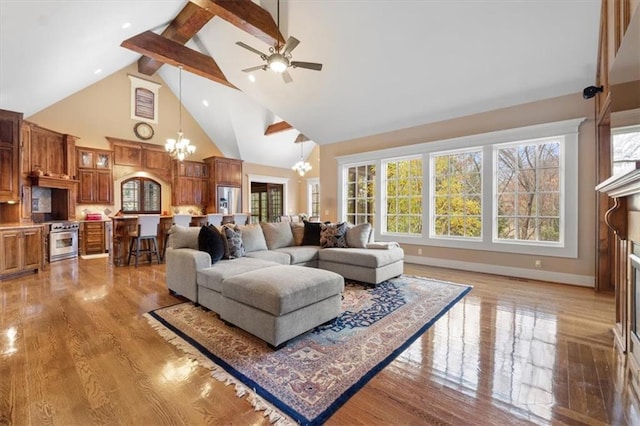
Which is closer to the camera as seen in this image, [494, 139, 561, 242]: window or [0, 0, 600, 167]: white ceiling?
[0, 0, 600, 167]: white ceiling

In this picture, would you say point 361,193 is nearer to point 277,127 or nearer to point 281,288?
point 277,127

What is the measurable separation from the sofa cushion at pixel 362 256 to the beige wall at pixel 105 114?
710 centimetres

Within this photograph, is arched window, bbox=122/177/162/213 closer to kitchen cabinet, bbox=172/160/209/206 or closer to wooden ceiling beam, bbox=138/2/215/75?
kitchen cabinet, bbox=172/160/209/206

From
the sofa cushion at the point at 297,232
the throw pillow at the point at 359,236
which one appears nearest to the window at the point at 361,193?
the throw pillow at the point at 359,236

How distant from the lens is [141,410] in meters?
1.62

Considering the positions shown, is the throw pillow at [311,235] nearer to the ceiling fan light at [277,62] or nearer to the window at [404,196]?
the window at [404,196]

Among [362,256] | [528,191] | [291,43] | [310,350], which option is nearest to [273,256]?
[362,256]

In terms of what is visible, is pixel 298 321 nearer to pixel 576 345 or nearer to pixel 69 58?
pixel 576 345

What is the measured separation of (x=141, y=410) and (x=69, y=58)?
20.9ft

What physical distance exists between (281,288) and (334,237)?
246 cm

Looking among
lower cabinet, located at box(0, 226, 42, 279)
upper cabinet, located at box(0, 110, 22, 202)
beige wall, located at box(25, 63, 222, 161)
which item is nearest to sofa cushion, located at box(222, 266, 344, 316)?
lower cabinet, located at box(0, 226, 42, 279)

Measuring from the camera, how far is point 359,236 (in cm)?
462

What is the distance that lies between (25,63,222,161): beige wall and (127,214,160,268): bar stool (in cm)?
362

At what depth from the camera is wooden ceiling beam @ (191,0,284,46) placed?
401 centimetres
